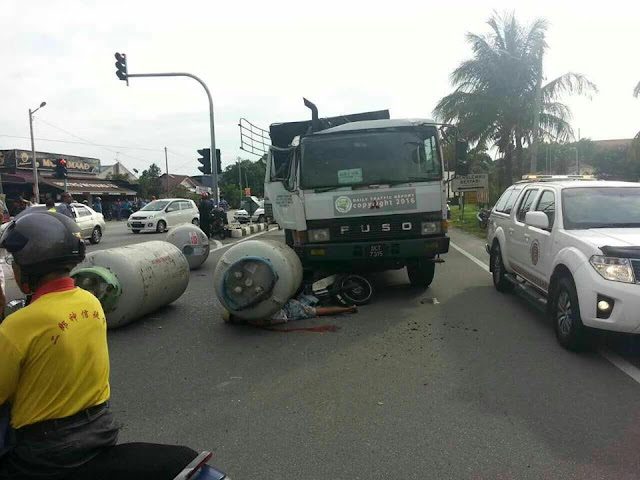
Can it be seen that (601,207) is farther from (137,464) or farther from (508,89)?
(508,89)

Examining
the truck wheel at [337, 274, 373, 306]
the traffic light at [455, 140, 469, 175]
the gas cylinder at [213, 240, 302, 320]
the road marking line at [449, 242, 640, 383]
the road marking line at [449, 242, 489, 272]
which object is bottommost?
the road marking line at [449, 242, 640, 383]

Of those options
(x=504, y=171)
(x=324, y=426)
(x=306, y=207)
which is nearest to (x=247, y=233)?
(x=504, y=171)

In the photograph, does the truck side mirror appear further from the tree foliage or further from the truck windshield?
the tree foliage

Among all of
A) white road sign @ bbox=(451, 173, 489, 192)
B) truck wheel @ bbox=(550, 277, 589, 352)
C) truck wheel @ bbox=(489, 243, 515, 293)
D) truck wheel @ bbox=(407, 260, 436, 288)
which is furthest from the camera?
white road sign @ bbox=(451, 173, 489, 192)

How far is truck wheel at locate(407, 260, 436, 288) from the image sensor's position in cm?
864

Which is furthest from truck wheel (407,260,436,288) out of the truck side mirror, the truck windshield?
the truck side mirror

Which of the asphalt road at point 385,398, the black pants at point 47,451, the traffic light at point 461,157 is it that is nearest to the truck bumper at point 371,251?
the asphalt road at point 385,398

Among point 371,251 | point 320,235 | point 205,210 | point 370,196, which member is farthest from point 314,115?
point 205,210

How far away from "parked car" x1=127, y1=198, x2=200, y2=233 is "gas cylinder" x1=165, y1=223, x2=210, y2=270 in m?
12.5

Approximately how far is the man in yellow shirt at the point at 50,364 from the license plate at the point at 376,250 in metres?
5.99

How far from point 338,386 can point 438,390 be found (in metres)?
0.85

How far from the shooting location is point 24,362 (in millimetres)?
1790

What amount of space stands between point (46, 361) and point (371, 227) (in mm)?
6353

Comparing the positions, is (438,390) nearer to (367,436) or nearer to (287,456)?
(367,436)
